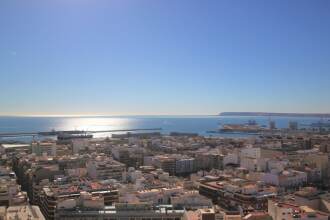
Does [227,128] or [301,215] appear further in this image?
[227,128]

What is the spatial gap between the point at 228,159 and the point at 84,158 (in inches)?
494

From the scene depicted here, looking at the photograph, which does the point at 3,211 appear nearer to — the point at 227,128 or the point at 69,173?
the point at 69,173

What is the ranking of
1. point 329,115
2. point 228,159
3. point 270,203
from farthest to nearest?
point 329,115 → point 228,159 → point 270,203

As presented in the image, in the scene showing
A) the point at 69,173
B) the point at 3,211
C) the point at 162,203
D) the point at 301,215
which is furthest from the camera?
the point at 69,173

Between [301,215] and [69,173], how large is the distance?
54.0ft

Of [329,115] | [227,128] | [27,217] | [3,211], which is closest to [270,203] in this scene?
[27,217]

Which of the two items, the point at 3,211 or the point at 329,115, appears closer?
the point at 3,211

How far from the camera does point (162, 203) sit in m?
17.2

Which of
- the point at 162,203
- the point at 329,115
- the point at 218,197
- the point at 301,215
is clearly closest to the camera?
the point at 301,215

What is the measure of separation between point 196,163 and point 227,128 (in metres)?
67.7

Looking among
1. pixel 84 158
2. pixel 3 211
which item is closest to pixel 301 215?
pixel 3 211

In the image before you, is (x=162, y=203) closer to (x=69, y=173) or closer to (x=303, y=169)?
(x=69, y=173)

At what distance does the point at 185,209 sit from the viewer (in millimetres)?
15711

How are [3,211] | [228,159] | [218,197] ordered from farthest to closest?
[228,159], [218,197], [3,211]
